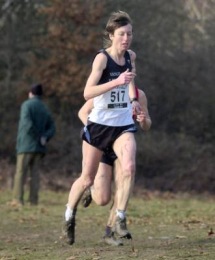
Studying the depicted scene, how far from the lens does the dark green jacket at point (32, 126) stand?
17500 millimetres

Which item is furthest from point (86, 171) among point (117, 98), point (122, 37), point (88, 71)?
point (88, 71)

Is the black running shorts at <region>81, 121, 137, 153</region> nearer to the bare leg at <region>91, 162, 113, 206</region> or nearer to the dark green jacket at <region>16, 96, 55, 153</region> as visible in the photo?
the bare leg at <region>91, 162, 113, 206</region>

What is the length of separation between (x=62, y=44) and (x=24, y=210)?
44.1ft

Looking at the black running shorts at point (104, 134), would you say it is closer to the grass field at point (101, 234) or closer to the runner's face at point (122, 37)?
the runner's face at point (122, 37)

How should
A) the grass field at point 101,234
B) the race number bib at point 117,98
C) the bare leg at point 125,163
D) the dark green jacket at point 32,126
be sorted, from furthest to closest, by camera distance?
1. the dark green jacket at point 32,126
2. the race number bib at point 117,98
3. the bare leg at point 125,163
4. the grass field at point 101,234

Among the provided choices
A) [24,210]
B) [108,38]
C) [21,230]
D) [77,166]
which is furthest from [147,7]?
[108,38]

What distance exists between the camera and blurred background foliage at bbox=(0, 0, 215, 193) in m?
29.2

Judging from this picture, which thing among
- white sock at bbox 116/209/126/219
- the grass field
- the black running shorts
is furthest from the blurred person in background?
white sock at bbox 116/209/126/219

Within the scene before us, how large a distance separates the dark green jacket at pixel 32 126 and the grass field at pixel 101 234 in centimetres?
107

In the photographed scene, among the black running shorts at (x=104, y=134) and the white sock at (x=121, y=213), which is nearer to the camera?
the white sock at (x=121, y=213)

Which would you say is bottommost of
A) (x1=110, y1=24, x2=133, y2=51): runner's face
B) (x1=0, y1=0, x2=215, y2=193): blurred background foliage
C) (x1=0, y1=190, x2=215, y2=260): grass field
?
(x1=0, y1=190, x2=215, y2=260): grass field

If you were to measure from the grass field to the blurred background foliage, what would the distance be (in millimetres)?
10401

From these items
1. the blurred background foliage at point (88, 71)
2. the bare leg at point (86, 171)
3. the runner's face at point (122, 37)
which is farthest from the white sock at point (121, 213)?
the blurred background foliage at point (88, 71)

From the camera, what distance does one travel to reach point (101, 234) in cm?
1206
